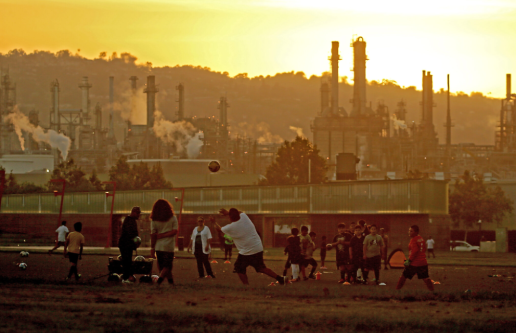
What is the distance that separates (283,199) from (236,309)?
148 feet

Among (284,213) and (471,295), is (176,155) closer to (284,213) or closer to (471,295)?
(284,213)

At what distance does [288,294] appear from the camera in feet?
44.4

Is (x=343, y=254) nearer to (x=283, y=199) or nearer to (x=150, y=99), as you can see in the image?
(x=283, y=199)

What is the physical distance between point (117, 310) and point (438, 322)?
421 centimetres

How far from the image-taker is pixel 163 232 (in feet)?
47.8

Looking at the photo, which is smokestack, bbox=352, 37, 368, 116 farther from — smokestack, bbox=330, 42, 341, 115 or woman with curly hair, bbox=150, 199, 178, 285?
woman with curly hair, bbox=150, 199, 178, 285

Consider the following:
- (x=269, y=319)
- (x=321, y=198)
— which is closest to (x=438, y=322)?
(x=269, y=319)

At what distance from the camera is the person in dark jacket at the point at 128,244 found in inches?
610

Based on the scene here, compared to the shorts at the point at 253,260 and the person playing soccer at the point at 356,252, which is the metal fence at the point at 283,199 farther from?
the shorts at the point at 253,260

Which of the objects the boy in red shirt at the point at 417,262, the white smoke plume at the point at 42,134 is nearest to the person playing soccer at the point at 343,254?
the boy in red shirt at the point at 417,262

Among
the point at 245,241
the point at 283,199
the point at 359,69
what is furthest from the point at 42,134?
the point at 245,241

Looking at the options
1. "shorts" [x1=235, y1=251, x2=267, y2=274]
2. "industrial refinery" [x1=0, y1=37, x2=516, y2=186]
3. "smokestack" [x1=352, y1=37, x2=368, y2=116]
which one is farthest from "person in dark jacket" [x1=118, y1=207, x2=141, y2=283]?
"smokestack" [x1=352, y1=37, x2=368, y2=116]

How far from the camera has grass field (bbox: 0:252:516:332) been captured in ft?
29.2

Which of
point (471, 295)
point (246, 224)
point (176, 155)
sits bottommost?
point (471, 295)
